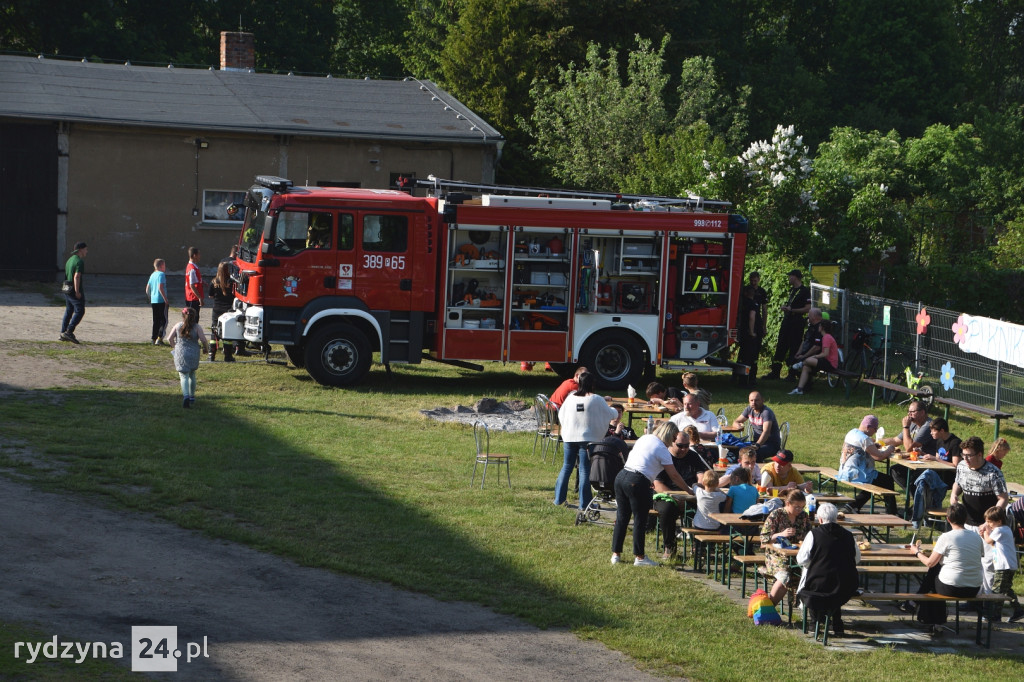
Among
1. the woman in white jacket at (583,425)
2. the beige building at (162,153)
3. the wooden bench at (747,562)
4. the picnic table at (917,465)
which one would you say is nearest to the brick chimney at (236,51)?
the beige building at (162,153)

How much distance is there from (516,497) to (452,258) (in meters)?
6.87

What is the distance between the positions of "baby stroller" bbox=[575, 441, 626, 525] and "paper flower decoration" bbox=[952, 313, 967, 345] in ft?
27.4

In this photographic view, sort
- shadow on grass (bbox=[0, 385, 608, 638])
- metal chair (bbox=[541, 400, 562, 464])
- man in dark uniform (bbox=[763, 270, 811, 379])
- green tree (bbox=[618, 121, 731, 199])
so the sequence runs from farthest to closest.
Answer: green tree (bbox=[618, 121, 731, 199]), man in dark uniform (bbox=[763, 270, 811, 379]), metal chair (bbox=[541, 400, 562, 464]), shadow on grass (bbox=[0, 385, 608, 638])

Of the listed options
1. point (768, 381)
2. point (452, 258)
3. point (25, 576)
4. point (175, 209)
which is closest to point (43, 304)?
point (175, 209)

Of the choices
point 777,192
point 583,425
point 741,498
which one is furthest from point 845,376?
point 741,498

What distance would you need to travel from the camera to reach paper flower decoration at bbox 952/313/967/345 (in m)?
18.2

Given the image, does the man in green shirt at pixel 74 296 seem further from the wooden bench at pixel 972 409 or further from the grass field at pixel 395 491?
the wooden bench at pixel 972 409

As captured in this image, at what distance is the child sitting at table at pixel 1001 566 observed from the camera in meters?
10.3

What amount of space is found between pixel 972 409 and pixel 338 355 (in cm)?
989

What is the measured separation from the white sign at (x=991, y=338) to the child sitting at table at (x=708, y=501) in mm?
8205

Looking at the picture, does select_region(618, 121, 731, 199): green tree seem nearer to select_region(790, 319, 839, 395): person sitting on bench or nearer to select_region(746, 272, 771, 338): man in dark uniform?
select_region(746, 272, 771, 338): man in dark uniform

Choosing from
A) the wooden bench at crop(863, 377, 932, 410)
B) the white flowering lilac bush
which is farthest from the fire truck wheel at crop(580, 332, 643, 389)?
the white flowering lilac bush

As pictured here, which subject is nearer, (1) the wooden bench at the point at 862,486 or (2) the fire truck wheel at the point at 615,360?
(1) the wooden bench at the point at 862,486

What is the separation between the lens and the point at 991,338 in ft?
57.9
